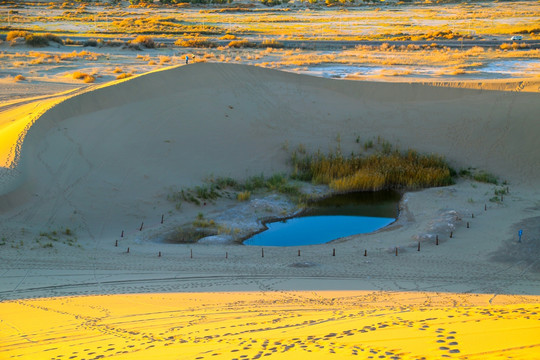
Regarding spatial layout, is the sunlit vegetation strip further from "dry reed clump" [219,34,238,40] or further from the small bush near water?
"dry reed clump" [219,34,238,40]

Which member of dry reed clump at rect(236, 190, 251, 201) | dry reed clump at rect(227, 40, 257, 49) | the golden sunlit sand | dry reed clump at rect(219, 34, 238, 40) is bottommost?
dry reed clump at rect(236, 190, 251, 201)

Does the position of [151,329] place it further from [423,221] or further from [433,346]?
[423,221]

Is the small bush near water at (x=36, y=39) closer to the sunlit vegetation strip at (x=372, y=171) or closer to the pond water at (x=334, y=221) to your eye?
the sunlit vegetation strip at (x=372, y=171)

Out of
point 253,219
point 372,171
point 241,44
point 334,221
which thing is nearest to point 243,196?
point 253,219

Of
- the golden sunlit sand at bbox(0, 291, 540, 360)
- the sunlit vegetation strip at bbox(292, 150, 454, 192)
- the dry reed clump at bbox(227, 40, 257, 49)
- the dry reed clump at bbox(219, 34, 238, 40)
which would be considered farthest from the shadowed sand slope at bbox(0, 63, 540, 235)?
the dry reed clump at bbox(219, 34, 238, 40)

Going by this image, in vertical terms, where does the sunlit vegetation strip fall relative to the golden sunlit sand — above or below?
below

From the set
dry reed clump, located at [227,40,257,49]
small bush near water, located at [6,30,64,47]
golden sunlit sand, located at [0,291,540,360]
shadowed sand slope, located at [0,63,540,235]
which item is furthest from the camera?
dry reed clump, located at [227,40,257,49]
